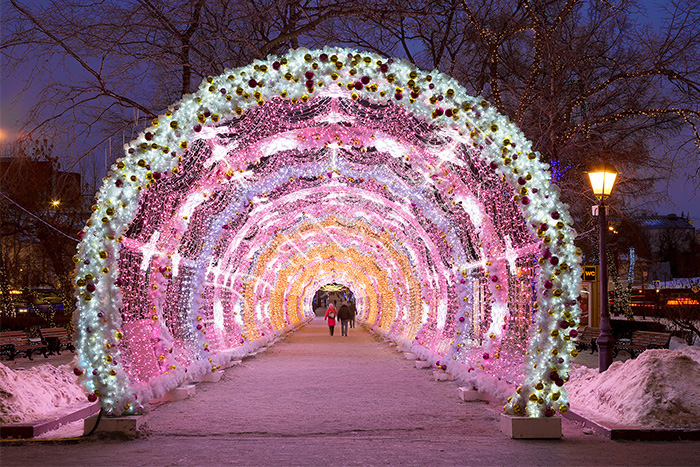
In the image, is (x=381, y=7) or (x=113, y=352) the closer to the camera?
(x=113, y=352)

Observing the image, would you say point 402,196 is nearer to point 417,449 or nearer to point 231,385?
point 231,385

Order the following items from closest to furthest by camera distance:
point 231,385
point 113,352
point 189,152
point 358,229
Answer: point 113,352
point 189,152
point 231,385
point 358,229

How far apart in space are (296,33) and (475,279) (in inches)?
260

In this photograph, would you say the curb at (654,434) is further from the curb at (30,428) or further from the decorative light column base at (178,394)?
the decorative light column base at (178,394)

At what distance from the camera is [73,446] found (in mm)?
7973

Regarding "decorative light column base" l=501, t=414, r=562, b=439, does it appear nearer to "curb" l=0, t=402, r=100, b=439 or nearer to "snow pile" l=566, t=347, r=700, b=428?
"snow pile" l=566, t=347, r=700, b=428

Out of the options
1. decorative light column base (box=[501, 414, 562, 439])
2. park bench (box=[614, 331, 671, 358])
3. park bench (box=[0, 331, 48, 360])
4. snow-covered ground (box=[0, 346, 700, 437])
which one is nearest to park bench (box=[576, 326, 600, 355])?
park bench (box=[614, 331, 671, 358])

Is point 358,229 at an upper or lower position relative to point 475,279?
upper

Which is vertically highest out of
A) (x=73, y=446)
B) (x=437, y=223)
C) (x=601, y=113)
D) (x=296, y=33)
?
(x=296, y=33)

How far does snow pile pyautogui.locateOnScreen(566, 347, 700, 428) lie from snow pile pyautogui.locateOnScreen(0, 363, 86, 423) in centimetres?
651

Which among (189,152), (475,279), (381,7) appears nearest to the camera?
(189,152)

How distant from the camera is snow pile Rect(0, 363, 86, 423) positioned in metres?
8.77

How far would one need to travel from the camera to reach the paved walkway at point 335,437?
721 cm

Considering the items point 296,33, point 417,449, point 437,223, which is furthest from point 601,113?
point 417,449
